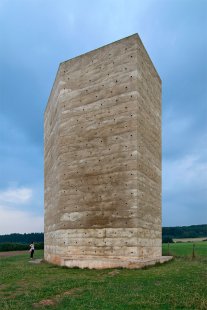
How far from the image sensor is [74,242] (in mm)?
22844

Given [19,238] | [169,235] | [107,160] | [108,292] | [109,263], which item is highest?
[107,160]

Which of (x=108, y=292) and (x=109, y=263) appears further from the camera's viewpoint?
(x=109, y=263)

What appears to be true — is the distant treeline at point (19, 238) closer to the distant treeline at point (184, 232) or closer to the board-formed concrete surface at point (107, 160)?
the distant treeline at point (184, 232)

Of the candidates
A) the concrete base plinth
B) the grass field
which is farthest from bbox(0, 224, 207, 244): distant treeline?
the grass field

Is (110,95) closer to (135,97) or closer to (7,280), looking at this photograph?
(135,97)

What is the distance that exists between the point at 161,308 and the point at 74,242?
13982 millimetres

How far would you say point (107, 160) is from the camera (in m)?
22.4

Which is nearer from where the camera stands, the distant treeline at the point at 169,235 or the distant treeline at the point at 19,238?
the distant treeline at the point at 169,235

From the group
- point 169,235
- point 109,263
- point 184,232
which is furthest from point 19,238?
point 109,263

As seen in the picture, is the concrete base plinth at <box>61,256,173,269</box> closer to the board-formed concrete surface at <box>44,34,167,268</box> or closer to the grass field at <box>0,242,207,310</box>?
the board-formed concrete surface at <box>44,34,167,268</box>

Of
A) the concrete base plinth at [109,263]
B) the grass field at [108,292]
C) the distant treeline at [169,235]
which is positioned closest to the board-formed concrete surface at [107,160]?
the concrete base plinth at [109,263]

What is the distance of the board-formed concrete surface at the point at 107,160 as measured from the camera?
69.7 feet

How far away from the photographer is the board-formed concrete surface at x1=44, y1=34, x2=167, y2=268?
21.2 meters

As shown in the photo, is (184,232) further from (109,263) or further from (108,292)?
(108,292)
